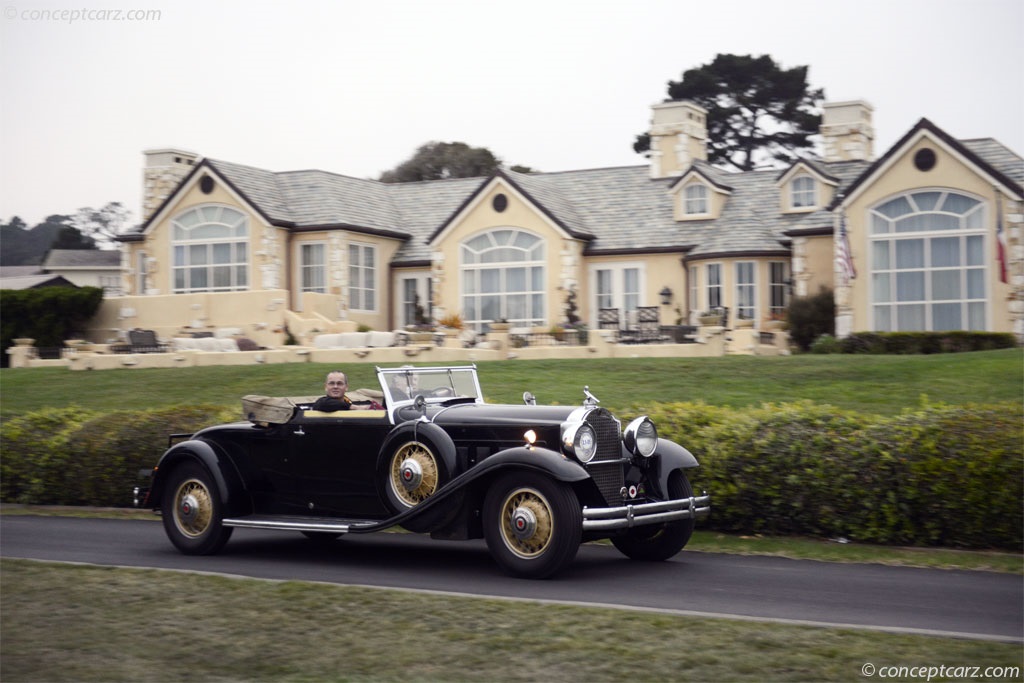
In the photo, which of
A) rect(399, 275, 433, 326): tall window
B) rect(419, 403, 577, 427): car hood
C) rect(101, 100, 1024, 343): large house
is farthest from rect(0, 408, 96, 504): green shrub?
rect(399, 275, 433, 326): tall window

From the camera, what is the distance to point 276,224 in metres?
35.8

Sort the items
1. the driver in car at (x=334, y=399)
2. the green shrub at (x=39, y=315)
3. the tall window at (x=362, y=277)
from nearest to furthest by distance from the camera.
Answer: the driver in car at (x=334, y=399) → the green shrub at (x=39, y=315) → the tall window at (x=362, y=277)

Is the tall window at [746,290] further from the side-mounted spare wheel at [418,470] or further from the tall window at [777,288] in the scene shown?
the side-mounted spare wheel at [418,470]

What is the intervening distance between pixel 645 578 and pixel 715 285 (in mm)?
24585

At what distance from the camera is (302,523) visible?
977 centimetres

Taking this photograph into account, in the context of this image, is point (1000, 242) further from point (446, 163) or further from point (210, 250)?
point (446, 163)

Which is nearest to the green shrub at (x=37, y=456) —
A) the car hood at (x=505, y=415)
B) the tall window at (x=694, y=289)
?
the car hood at (x=505, y=415)

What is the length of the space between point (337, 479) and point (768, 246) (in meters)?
24.3

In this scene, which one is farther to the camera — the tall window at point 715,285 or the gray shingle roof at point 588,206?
the gray shingle roof at point 588,206

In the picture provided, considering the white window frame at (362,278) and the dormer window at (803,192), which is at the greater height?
the dormer window at (803,192)

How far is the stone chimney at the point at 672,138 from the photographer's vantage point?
125ft

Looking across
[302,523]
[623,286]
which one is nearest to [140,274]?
[623,286]

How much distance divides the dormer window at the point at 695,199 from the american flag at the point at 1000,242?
9.48 meters

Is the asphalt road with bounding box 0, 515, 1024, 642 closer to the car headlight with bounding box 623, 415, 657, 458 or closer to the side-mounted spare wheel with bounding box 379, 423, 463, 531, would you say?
the side-mounted spare wheel with bounding box 379, 423, 463, 531
